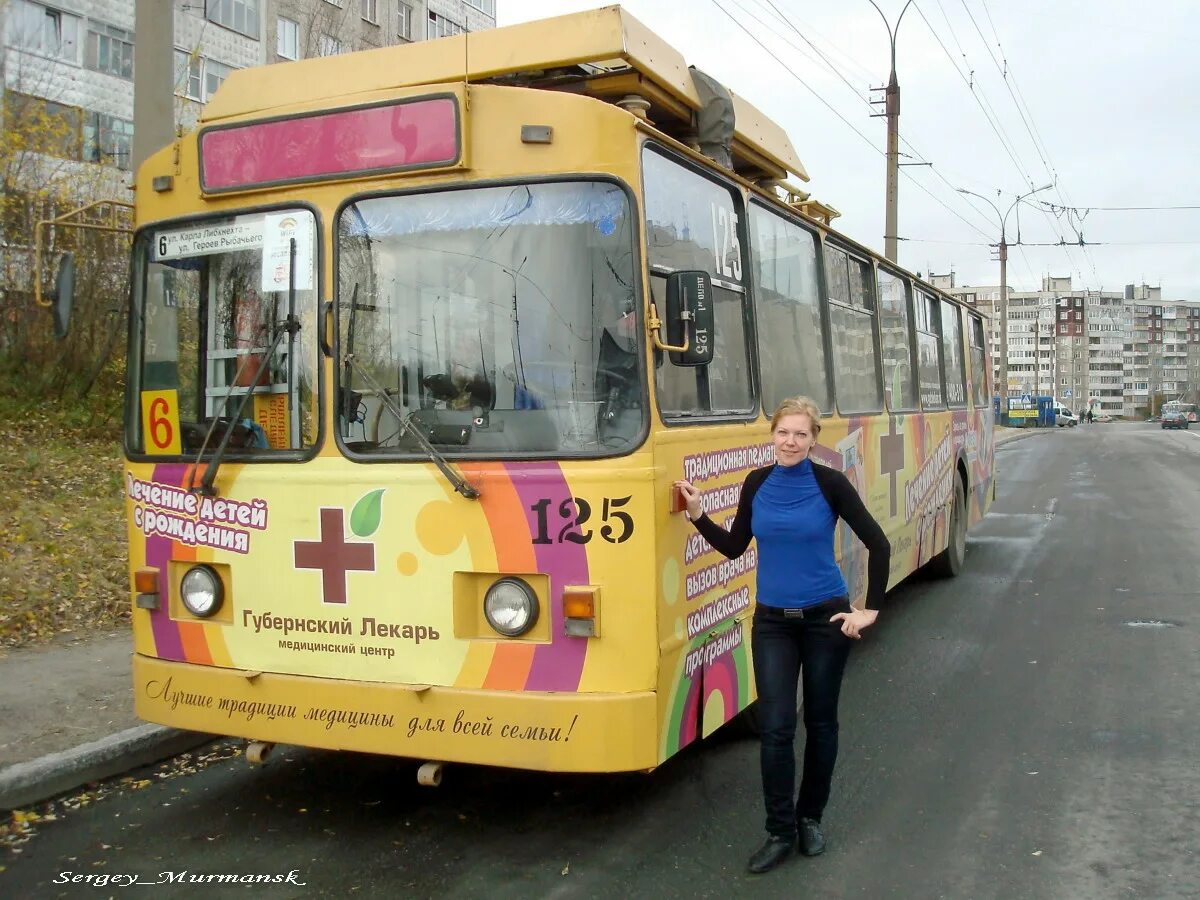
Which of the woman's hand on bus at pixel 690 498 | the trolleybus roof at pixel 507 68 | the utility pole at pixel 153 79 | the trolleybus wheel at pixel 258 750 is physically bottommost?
the trolleybus wheel at pixel 258 750

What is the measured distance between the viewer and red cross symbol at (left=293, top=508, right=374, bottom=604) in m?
4.58

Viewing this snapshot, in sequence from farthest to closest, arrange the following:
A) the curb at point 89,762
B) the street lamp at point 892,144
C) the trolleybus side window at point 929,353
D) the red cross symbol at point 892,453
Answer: the street lamp at point 892,144, the trolleybus side window at point 929,353, the red cross symbol at point 892,453, the curb at point 89,762

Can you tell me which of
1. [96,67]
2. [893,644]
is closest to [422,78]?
[893,644]

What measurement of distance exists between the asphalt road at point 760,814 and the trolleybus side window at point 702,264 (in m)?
1.76

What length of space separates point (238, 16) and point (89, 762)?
3190 cm

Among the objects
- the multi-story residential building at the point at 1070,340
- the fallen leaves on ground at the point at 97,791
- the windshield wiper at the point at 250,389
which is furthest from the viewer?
the multi-story residential building at the point at 1070,340

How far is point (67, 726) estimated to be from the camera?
611 cm

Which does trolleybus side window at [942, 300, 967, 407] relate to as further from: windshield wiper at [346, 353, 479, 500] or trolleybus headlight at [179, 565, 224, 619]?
trolleybus headlight at [179, 565, 224, 619]

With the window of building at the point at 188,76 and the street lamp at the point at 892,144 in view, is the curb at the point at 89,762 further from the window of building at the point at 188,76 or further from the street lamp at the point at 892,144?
the street lamp at the point at 892,144

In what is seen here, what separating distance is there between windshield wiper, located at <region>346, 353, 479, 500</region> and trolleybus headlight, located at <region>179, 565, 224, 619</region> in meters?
1.07

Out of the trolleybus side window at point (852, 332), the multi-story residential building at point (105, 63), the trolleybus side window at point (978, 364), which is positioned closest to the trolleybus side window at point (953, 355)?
the trolleybus side window at point (978, 364)

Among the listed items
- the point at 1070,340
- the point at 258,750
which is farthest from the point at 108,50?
the point at 1070,340

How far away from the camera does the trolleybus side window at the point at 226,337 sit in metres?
4.71

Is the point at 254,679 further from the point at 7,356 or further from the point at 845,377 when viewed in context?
the point at 7,356
